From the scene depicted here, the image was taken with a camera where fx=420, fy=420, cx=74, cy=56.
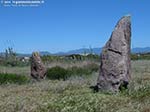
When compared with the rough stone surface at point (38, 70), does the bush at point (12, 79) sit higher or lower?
lower

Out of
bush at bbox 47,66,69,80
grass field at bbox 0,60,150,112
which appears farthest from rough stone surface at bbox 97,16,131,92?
bush at bbox 47,66,69,80

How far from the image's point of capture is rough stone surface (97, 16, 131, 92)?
46.1 ft

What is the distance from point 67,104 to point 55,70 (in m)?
12.8

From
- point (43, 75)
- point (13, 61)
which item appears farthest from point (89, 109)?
point (13, 61)

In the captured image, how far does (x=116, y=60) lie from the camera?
→ 46.7 ft

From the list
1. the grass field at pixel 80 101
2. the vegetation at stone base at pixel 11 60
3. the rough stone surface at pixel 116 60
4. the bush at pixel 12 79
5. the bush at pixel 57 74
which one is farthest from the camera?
the vegetation at stone base at pixel 11 60

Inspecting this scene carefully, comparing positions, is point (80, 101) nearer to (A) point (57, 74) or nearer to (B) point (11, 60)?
(A) point (57, 74)

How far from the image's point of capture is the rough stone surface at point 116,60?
14.1m

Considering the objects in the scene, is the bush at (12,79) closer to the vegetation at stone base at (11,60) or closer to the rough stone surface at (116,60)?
the rough stone surface at (116,60)

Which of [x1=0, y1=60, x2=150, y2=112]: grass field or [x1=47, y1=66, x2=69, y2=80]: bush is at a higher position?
[x1=0, y1=60, x2=150, y2=112]: grass field

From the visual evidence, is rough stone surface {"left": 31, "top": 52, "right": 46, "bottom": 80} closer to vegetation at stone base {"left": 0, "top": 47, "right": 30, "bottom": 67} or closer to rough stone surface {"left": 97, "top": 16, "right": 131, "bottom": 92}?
rough stone surface {"left": 97, "top": 16, "right": 131, "bottom": 92}

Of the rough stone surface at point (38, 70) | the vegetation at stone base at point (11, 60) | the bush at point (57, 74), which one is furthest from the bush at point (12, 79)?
the vegetation at stone base at point (11, 60)

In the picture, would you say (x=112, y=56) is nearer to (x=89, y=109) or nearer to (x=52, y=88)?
(x=52, y=88)

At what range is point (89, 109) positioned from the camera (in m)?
10.7
